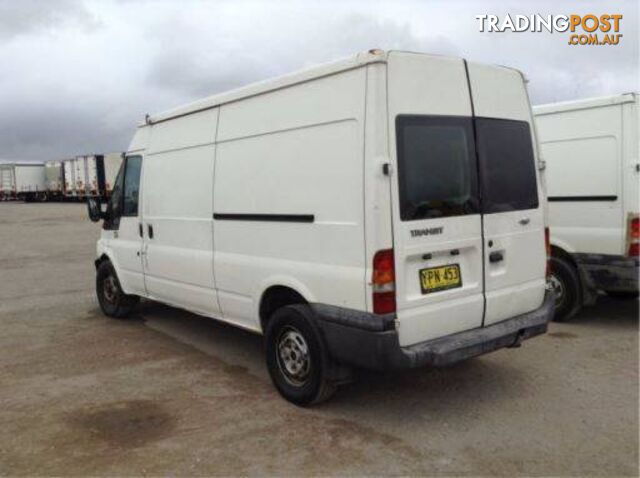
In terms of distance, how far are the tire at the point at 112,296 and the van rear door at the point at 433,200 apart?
15.0 ft

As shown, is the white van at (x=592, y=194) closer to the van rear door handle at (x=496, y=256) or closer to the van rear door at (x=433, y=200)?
the van rear door handle at (x=496, y=256)

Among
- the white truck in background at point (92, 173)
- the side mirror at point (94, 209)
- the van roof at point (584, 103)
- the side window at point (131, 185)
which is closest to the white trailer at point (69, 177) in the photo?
the white truck in background at point (92, 173)

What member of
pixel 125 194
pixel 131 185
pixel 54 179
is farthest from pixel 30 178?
pixel 131 185

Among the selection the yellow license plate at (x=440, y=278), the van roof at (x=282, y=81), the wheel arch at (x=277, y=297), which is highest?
the van roof at (x=282, y=81)

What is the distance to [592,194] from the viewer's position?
6.59 m

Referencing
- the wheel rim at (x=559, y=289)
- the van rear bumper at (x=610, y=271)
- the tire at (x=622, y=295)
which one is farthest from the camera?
the tire at (x=622, y=295)

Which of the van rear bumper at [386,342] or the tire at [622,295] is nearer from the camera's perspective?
the van rear bumper at [386,342]

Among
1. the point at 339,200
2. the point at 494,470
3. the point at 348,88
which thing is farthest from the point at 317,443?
the point at 348,88

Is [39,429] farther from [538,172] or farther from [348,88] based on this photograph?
[538,172]

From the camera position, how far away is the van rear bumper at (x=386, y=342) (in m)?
3.93

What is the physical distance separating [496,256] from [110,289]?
513 centimetres

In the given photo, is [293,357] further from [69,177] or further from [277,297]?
[69,177]

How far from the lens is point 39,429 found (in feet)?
14.2

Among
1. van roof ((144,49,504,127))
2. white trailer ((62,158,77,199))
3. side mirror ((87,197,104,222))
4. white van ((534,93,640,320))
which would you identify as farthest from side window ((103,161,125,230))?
white trailer ((62,158,77,199))
